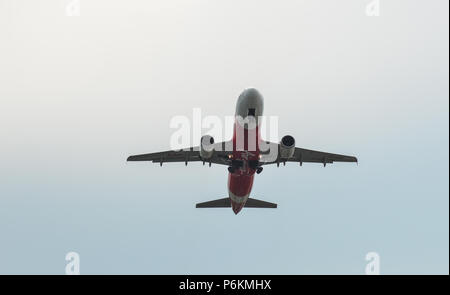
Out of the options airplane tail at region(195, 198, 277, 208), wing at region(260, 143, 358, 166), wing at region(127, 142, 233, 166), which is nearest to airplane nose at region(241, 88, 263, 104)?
wing at region(127, 142, 233, 166)

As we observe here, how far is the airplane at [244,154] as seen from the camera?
137ft

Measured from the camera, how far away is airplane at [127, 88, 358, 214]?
41688 mm

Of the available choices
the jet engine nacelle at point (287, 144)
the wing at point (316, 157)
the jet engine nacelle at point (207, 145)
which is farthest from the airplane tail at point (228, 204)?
the jet engine nacelle at point (287, 144)

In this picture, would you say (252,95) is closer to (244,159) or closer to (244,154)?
(244,154)

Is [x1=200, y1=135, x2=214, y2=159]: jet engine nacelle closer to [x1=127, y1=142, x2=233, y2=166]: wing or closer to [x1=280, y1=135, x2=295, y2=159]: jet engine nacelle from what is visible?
[x1=127, y1=142, x2=233, y2=166]: wing

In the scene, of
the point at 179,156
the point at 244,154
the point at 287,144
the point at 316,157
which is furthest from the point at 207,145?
the point at 316,157

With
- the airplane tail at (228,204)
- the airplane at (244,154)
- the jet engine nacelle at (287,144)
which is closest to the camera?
the airplane at (244,154)

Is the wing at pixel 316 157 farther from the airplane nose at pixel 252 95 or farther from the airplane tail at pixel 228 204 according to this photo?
the airplane nose at pixel 252 95

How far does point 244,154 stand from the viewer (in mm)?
44312

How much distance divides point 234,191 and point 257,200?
7680mm

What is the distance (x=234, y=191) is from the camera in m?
49.2

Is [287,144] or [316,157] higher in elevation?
[287,144]

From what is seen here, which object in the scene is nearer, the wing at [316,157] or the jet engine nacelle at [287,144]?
the jet engine nacelle at [287,144]
